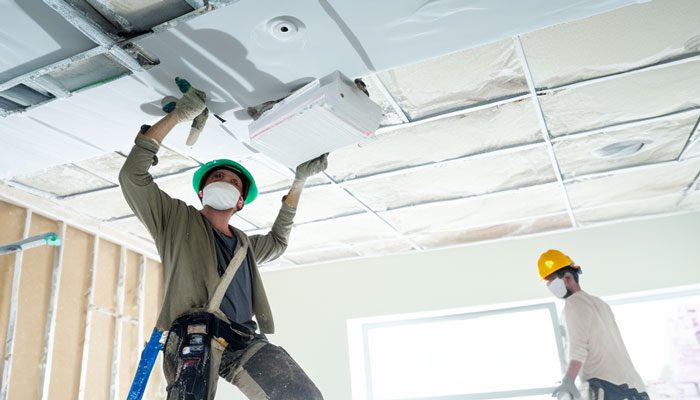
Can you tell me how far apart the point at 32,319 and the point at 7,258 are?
463 millimetres

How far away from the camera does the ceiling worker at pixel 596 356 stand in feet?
8.97

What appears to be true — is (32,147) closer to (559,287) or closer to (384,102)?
(384,102)

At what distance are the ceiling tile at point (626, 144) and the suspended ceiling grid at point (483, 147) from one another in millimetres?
13

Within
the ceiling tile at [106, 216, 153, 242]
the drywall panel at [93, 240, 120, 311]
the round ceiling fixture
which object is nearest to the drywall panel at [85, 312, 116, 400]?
the drywall panel at [93, 240, 120, 311]

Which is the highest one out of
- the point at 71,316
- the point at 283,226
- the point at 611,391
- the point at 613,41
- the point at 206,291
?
the point at 613,41

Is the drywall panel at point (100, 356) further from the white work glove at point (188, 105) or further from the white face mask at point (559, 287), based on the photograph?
the white face mask at point (559, 287)

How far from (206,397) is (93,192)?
2676 mm

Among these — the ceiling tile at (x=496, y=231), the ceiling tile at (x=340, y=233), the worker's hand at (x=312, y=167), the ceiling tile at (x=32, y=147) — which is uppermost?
the ceiling tile at (x=340, y=233)

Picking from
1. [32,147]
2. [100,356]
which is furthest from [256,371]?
[100,356]

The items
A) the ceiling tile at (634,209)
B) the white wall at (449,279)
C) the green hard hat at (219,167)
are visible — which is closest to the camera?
the green hard hat at (219,167)

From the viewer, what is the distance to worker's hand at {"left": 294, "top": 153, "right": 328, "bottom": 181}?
100 inches

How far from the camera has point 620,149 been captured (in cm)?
372

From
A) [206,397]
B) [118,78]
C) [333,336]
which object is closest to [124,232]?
[333,336]

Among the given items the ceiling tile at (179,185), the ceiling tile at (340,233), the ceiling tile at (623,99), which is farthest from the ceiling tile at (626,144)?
the ceiling tile at (179,185)
